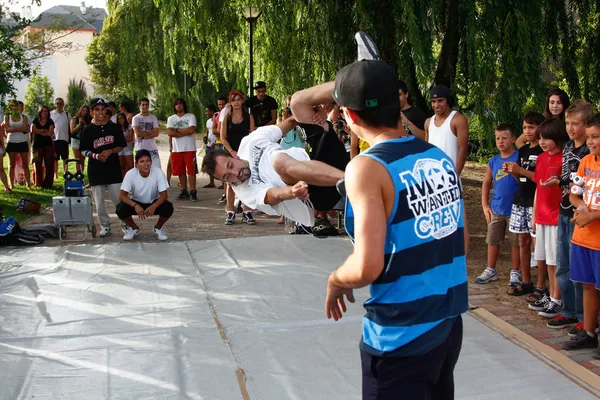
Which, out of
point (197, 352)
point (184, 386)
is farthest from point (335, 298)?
point (197, 352)

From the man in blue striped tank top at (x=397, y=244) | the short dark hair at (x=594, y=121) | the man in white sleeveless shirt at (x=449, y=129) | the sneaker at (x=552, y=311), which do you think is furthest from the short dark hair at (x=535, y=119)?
the man in blue striped tank top at (x=397, y=244)

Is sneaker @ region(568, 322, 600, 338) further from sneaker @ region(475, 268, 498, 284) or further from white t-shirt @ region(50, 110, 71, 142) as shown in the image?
white t-shirt @ region(50, 110, 71, 142)

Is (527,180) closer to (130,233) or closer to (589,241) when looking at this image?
(589,241)

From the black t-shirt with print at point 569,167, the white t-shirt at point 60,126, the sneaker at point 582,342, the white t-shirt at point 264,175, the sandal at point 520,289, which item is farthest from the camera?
the white t-shirt at point 60,126

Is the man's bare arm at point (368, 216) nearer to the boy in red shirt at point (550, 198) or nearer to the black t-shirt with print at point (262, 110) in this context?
the boy in red shirt at point (550, 198)

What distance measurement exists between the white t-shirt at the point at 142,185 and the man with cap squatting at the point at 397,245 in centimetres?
610

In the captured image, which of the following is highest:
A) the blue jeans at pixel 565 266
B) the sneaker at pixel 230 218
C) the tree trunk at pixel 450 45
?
the tree trunk at pixel 450 45

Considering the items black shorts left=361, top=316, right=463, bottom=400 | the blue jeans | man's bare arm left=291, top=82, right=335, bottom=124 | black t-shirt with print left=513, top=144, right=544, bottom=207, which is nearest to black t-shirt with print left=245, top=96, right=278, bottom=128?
black t-shirt with print left=513, top=144, right=544, bottom=207

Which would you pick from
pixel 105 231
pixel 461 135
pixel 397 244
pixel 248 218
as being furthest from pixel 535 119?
pixel 105 231

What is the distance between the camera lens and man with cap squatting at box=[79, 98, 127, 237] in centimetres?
835

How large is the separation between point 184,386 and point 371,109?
2.33 m

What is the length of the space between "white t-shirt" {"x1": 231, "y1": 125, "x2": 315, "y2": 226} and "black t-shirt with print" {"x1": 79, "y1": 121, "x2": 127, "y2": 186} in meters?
4.65

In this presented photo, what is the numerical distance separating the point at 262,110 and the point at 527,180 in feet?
15.3

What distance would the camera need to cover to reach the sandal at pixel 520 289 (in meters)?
5.51
